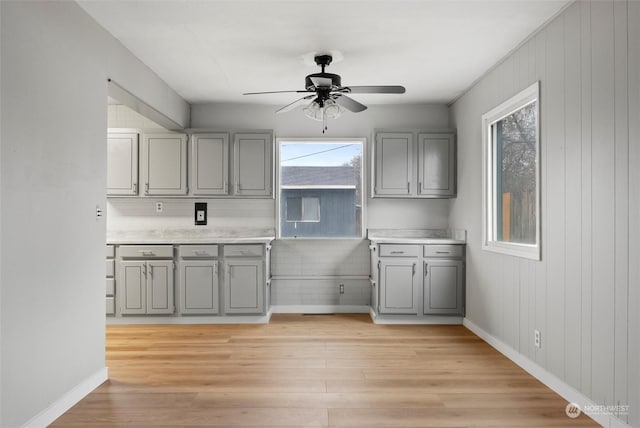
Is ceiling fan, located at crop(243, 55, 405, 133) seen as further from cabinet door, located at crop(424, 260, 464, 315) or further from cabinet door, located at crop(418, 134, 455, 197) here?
cabinet door, located at crop(424, 260, 464, 315)

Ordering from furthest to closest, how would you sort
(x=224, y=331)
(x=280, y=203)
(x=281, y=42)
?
1. (x=280, y=203)
2. (x=224, y=331)
3. (x=281, y=42)

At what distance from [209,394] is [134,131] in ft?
11.4

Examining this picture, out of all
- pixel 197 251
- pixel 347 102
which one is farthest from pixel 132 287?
pixel 347 102

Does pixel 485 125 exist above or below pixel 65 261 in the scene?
above

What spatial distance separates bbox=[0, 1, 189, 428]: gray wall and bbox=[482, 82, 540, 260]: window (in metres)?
3.24

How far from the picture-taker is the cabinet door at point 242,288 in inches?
194

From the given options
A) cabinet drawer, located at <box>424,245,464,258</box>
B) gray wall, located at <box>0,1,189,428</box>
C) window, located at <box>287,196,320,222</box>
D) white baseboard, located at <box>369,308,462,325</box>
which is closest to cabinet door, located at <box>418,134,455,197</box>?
cabinet drawer, located at <box>424,245,464,258</box>

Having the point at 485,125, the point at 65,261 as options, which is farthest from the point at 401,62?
the point at 65,261

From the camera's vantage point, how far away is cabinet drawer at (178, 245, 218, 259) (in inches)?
193

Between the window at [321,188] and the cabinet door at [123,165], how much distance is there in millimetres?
1778

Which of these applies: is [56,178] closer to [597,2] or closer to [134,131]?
[134,131]

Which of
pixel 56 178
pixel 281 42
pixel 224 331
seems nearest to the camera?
pixel 56 178

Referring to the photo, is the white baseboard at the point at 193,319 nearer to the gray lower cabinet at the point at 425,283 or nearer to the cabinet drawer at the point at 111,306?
the cabinet drawer at the point at 111,306

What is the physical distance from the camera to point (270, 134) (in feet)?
17.4
